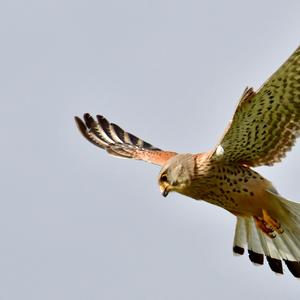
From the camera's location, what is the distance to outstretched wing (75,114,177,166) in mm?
15258

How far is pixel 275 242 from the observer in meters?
13.6

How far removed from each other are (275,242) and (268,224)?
0.60m

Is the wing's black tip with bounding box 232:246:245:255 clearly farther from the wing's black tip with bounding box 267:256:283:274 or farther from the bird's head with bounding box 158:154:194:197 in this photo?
the bird's head with bounding box 158:154:194:197

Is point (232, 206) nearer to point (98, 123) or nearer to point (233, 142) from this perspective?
point (233, 142)

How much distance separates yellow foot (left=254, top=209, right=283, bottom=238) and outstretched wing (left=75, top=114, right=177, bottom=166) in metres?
2.33

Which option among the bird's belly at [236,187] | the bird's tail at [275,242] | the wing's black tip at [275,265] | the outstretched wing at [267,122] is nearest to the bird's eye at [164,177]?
the bird's belly at [236,187]

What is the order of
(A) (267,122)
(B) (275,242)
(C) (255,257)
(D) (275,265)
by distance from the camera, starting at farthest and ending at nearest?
(C) (255,257) → (D) (275,265) → (B) (275,242) → (A) (267,122)

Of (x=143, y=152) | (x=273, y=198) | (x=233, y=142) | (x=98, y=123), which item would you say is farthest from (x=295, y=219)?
(x=98, y=123)

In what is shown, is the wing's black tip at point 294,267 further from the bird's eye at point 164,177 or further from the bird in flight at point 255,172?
the bird's eye at point 164,177

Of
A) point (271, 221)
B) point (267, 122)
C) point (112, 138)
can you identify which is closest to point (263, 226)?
point (271, 221)

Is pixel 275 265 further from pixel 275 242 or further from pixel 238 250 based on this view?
pixel 238 250

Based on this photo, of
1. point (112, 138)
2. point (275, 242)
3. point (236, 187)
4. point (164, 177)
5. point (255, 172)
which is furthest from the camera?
point (112, 138)

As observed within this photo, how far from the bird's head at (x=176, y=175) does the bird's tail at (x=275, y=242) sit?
110 cm

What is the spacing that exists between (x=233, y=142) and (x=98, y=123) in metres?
3.83
